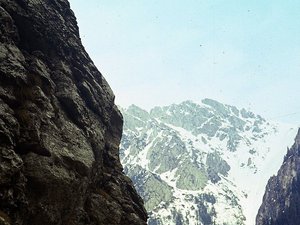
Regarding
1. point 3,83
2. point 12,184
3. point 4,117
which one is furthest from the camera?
point 3,83

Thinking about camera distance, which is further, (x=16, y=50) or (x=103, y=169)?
(x=103, y=169)

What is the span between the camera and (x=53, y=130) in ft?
102

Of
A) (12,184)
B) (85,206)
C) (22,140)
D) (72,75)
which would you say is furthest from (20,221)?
(72,75)

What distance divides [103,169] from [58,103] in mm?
8815

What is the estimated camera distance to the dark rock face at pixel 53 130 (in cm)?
2639

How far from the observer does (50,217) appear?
27062 millimetres

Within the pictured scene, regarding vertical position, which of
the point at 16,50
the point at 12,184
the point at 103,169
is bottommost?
the point at 12,184

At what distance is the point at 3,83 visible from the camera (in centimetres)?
2881

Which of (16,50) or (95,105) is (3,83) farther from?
(95,105)

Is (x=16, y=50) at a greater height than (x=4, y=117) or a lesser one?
greater

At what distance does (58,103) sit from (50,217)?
10703mm

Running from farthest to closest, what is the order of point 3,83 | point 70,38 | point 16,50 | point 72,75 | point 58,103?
point 70,38 < point 72,75 < point 58,103 < point 16,50 < point 3,83

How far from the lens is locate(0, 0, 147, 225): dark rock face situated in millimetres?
26391

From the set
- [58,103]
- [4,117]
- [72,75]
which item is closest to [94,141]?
[58,103]
